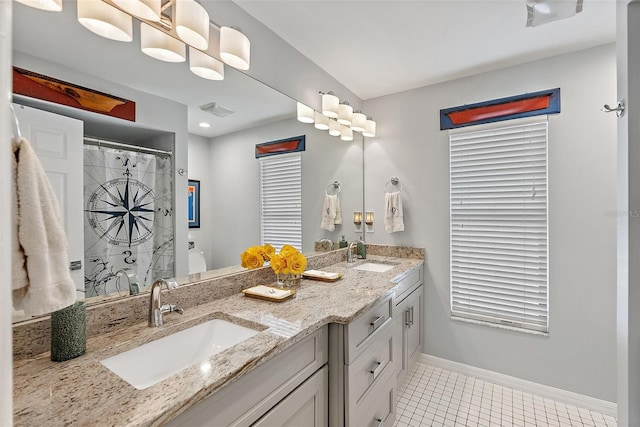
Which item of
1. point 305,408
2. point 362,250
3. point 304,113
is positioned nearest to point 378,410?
point 305,408

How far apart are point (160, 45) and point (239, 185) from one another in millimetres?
738

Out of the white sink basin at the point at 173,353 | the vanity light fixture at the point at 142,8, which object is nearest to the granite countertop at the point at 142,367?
the white sink basin at the point at 173,353

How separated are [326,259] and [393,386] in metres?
0.98

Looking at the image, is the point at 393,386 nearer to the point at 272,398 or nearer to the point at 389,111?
the point at 272,398

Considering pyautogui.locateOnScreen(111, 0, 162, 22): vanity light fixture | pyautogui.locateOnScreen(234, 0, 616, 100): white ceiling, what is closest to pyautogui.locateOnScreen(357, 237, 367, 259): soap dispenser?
pyautogui.locateOnScreen(234, 0, 616, 100): white ceiling

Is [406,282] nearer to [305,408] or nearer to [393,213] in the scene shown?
[393,213]

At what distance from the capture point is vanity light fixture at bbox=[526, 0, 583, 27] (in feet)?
4.58

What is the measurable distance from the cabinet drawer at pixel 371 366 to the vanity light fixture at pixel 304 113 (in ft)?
4.91

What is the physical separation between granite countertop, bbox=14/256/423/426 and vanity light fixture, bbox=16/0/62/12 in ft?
3.53

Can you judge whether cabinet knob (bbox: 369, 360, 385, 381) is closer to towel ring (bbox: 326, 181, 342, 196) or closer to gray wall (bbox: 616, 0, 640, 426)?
gray wall (bbox: 616, 0, 640, 426)

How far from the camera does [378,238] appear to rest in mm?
2775

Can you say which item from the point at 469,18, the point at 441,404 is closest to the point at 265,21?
the point at 469,18

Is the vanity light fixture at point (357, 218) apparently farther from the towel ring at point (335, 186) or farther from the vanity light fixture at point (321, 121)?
the vanity light fixture at point (321, 121)

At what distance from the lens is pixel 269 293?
1.48 metres
